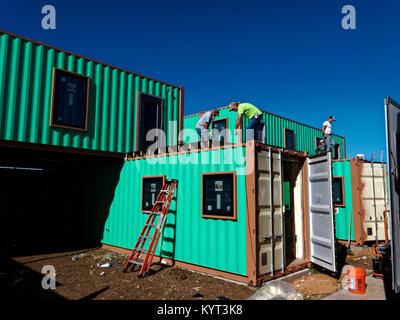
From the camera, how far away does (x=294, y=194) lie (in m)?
7.55

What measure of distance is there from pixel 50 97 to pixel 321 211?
8.10 metres

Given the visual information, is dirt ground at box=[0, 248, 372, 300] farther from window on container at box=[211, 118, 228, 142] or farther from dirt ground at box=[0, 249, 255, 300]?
window on container at box=[211, 118, 228, 142]

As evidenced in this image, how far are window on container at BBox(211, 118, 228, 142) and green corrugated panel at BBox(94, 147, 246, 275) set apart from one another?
6.44 meters

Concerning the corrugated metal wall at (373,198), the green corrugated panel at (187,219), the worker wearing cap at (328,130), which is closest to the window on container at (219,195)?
the green corrugated panel at (187,219)

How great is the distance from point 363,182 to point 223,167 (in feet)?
22.2

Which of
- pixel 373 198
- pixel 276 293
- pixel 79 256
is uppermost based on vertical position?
pixel 373 198

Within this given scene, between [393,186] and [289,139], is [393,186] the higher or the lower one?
the lower one

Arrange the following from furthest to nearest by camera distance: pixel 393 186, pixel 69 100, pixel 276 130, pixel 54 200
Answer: pixel 276 130, pixel 54 200, pixel 69 100, pixel 393 186

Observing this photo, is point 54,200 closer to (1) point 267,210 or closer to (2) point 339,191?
(1) point 267,210

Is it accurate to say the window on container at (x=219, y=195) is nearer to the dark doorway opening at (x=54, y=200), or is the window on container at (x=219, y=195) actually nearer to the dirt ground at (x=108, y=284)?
the dirt ground at (x=108, y=284)

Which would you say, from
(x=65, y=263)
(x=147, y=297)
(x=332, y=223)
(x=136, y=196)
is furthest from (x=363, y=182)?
(x=65, y=263)

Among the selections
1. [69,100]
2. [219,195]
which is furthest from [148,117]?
[219,195]

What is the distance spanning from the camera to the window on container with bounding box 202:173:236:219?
6246 mm

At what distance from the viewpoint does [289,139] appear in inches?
679
